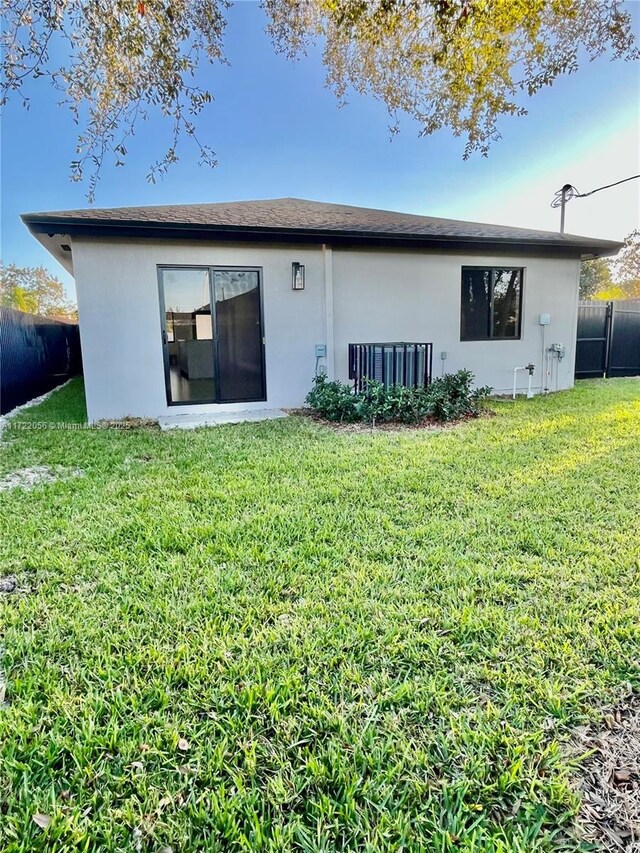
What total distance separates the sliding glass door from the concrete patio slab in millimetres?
304

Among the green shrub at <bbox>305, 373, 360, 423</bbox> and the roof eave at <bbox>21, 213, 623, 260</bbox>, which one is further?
the green shrub at <bbox>305, 373, 360, 423</bbox>

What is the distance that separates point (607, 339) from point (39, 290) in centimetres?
3548

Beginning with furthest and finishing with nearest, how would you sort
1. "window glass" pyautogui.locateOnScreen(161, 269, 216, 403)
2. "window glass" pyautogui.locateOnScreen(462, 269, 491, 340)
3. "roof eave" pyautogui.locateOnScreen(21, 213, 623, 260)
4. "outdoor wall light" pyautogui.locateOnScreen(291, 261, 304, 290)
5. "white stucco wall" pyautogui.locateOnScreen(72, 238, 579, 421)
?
"window glass" pyautogui.locateOnScreen(462, 269, 491, 340) → "outdoor wall light" pyautogui.locateOnScreen(291, 261, 304, 290) → "window glass" pyautogui.locateOnScreen(161, 269, 216, 403) → "white stucco wall" pyautogui.locateOnScreen(72, 238, 579, 421) → "roof eave" pyautogui.locateOnScreen(21, 213, 623, 260)

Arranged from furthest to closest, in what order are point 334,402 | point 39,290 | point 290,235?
point 39,290 → point 290,235 → point 334,402

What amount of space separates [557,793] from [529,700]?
0.34 metres

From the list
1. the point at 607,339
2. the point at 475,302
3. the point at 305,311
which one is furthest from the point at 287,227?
the point at 607,339

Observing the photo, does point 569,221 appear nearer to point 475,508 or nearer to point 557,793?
point 475,508

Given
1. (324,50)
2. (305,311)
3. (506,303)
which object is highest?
(324,50)

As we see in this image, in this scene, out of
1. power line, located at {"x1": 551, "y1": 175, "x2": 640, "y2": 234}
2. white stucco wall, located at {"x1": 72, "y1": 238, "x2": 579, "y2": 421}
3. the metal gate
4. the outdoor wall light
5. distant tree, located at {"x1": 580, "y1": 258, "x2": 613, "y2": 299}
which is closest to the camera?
white stucco wall, located at {"x1": 72, "y1": 238, "x2": 579, "y2": 421}

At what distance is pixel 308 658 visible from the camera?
191 cm

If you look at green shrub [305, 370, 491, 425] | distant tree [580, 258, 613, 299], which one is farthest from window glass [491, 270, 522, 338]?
distant tree [580, 258, 613, 299]

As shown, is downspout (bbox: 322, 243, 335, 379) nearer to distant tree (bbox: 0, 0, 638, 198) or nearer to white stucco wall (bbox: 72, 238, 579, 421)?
white stucco wall (bbox: 72, 238, 579, 421)

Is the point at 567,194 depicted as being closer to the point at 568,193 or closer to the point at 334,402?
the point at 568,193

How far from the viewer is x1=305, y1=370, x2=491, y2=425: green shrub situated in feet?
21.9
